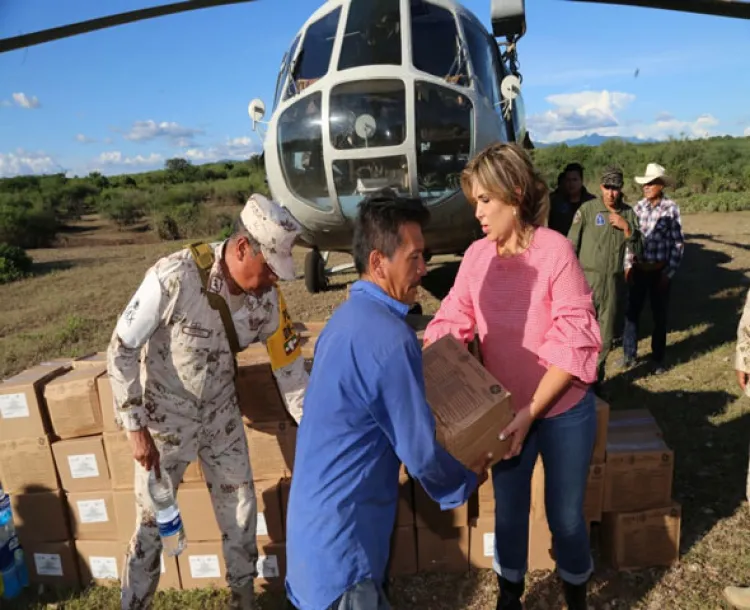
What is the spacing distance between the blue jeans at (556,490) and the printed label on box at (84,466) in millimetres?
2215

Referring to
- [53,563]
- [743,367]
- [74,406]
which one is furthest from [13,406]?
[743,367]

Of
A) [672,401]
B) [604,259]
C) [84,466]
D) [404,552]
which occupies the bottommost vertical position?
[672,401]

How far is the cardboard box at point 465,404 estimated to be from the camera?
72.4 inches

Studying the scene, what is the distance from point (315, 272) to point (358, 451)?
7.65 metres

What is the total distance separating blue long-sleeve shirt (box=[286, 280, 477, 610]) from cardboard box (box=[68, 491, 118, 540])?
6.67ft

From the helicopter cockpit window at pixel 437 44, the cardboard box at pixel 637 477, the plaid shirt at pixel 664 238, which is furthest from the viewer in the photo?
the plaid shirt at pixel 664 238

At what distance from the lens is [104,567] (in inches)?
131

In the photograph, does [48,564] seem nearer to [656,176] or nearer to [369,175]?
[369,175]

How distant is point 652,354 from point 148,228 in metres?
25.1

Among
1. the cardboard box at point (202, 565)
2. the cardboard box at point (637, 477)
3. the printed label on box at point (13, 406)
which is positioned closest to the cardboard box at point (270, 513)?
the cardboard box at point (202, 565)

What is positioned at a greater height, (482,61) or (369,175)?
(482,61)

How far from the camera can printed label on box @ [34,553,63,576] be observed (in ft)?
11.0

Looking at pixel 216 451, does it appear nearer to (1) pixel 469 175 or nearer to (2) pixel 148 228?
(1) pixel 469 175

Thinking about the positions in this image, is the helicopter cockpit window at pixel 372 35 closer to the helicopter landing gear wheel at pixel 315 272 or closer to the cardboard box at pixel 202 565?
the helicopter landing gear wheel at pixel 315 272
